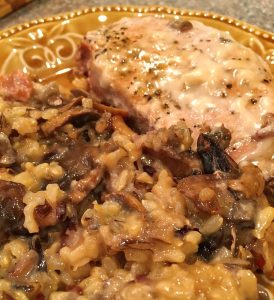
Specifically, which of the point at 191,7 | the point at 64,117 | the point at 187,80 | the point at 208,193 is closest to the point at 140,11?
the point at 191,7

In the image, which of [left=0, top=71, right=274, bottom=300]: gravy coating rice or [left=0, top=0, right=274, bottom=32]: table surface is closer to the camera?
[left=0, top=71, right=274, bottom=300]: gravy coating rice

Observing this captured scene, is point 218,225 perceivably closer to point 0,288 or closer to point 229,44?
point 0,288

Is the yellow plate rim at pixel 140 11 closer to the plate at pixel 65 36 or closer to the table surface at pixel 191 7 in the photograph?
the plate at pixel 65 36

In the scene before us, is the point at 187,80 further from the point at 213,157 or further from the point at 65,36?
the point at 65,36

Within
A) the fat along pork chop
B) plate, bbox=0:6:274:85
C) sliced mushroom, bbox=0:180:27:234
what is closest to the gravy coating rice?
sliced mushroom, bbox=0:180:27:234

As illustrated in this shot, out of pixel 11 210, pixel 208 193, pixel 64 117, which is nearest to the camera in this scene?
pixel 208 193

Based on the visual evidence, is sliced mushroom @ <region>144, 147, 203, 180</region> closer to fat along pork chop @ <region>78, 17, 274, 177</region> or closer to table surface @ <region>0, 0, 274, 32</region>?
fat along pork chop @ <region>78, 17, 274, 177</region>

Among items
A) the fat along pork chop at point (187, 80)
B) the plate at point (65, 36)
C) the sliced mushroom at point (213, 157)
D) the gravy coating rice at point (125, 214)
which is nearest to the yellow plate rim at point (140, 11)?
the plate at point (65, 36)
